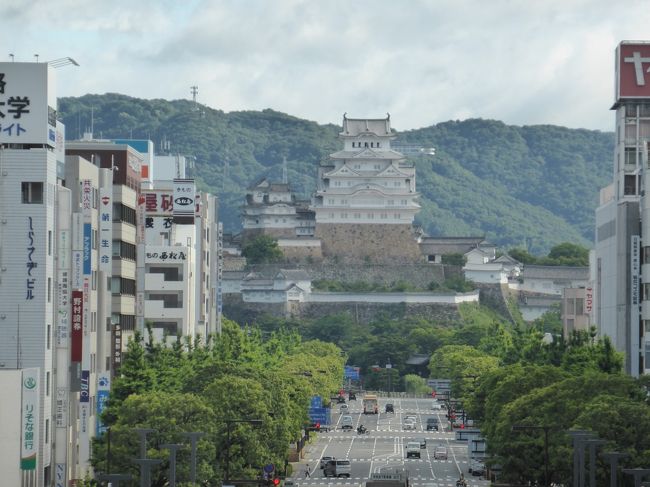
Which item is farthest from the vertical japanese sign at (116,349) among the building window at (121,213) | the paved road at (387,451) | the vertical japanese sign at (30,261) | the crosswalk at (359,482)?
the vertical japanese sign at (30,261)

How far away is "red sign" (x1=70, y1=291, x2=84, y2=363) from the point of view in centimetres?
6781

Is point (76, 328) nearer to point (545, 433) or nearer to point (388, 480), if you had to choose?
point (388, 480)

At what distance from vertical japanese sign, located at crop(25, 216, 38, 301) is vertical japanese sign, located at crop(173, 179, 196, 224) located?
35.7 metres

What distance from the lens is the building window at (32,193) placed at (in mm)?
65188

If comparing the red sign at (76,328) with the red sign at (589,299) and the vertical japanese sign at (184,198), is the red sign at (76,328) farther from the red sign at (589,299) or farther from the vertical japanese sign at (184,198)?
the red sign at (589,299)

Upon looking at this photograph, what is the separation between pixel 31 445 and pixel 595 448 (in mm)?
18337

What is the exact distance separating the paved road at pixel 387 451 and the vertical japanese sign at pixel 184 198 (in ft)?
48.4

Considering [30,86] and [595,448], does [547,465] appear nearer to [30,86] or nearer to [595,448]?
[595,448]

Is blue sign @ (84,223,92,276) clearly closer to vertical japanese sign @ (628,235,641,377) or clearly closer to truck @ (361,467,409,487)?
truck @ (361,467,409,487)

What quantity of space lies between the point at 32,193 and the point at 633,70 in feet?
141

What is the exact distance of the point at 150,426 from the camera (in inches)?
2505

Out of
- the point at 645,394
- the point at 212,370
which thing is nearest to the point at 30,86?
the point at 212,370

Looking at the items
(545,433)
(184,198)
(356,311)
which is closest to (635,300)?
(184,198)

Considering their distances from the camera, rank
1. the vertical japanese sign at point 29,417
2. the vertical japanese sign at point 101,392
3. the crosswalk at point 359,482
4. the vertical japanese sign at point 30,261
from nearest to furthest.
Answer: the vertical japanese sign at point 29,417, the vertical japanese sign at point 30,261, the vertical japanese sign at point 101,392, the crosswalk at point 359,482
